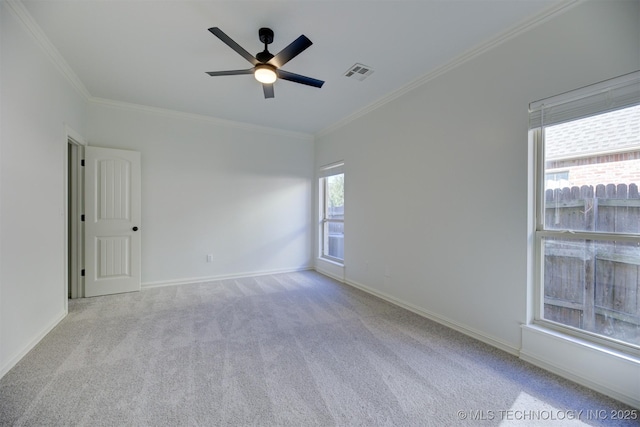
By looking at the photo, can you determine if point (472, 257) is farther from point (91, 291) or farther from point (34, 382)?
point (91, 291)

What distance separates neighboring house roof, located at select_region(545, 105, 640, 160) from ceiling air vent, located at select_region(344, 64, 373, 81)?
173cm

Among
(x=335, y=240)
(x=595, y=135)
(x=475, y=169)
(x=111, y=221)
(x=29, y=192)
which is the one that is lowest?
(x=335, y=240)

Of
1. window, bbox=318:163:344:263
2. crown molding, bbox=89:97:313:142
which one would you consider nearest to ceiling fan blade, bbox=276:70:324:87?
window, bbox=318:163:344:263

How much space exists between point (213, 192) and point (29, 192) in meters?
2.31

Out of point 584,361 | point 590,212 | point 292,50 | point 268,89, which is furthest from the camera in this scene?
point 268,89

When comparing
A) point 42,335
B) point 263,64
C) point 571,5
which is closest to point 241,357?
point 42,335

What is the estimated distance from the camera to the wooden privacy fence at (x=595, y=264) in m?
1.74

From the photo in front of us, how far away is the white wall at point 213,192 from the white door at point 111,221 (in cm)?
19

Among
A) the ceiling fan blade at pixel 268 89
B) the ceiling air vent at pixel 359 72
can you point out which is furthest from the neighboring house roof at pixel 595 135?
the ceiling fan blade at pixel 268 89

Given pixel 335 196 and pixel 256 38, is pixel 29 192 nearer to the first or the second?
pixel 256 38

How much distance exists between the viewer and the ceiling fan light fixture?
89.5 inches

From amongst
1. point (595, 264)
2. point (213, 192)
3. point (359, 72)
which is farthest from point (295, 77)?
point (595, 264)

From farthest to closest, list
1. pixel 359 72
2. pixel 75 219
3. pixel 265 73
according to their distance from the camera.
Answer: pixel 75 219, pixel 359 72, pixel 265 73

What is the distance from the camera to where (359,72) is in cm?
290
